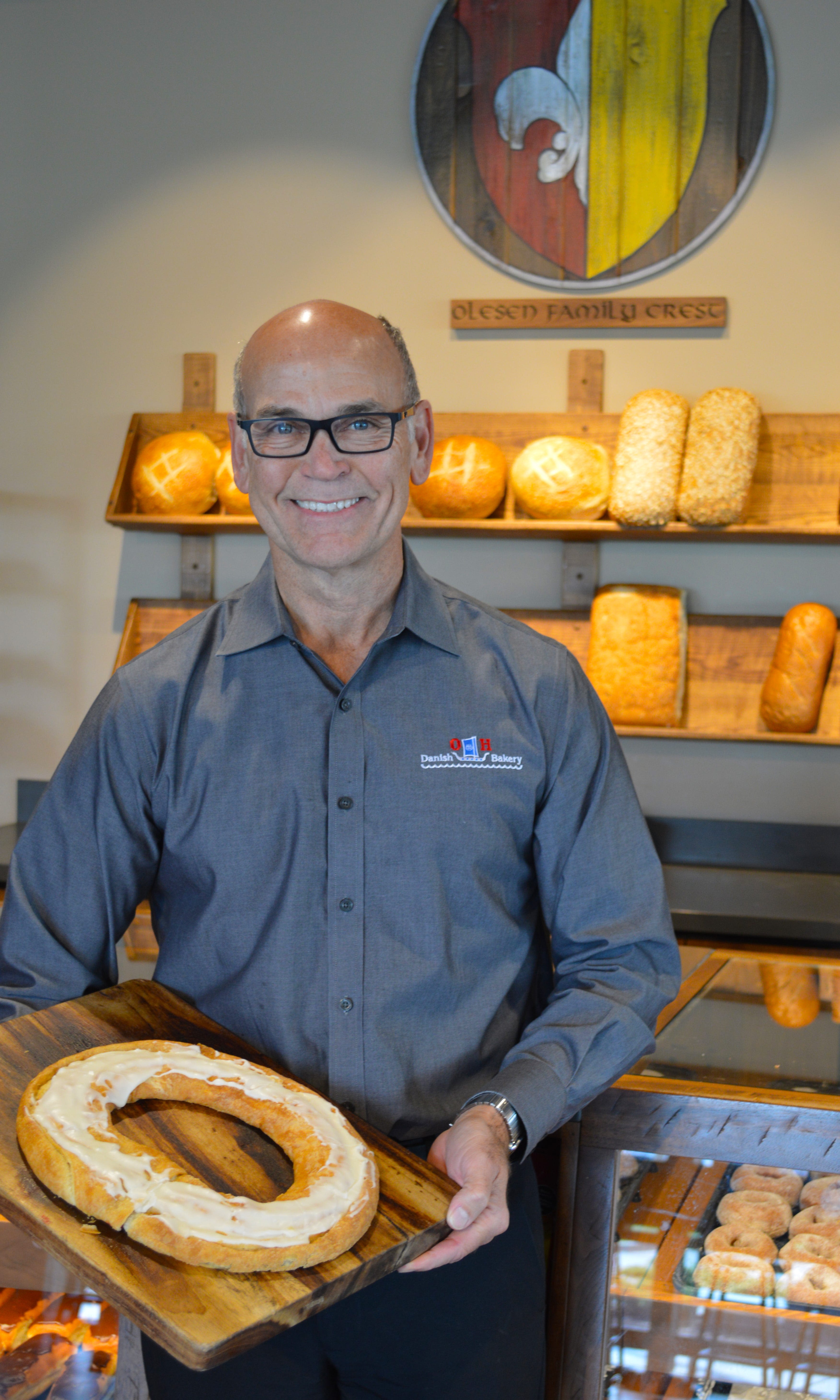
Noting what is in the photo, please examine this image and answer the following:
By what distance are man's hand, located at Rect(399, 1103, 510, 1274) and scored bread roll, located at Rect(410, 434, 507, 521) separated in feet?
6.41

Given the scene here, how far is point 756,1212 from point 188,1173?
711 millimetres

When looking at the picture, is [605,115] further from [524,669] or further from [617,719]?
[524,669]

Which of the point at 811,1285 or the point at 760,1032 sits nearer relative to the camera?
the point at 811,1285

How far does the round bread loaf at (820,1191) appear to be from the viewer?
4.06 feet

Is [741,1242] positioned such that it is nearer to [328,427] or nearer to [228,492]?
[328,427]

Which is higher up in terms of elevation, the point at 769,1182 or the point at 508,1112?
the point at 508,1112

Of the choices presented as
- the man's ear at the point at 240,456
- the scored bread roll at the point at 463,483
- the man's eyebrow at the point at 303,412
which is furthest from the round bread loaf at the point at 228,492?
the man's eyebrow at the point at 303,412

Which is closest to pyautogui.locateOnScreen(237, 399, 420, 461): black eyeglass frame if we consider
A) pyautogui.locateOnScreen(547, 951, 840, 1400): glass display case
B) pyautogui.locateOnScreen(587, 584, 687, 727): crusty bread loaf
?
pyautogui.locateOnScreen(547, 951, 840, 1400): glass display case

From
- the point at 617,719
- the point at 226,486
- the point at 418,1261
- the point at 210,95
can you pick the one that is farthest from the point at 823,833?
the point at 210,95

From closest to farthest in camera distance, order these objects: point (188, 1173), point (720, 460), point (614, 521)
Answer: point (188, 1173)
point (720, 460)
point (614, 521)

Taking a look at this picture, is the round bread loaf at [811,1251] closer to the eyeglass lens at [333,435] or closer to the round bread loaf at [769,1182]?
the round bread loaf at [769,1182]

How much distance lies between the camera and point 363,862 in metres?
1.16

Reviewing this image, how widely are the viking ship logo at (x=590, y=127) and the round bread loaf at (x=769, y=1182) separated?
2.30 meters

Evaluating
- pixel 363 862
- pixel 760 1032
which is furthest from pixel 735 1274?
pixel 363 862
